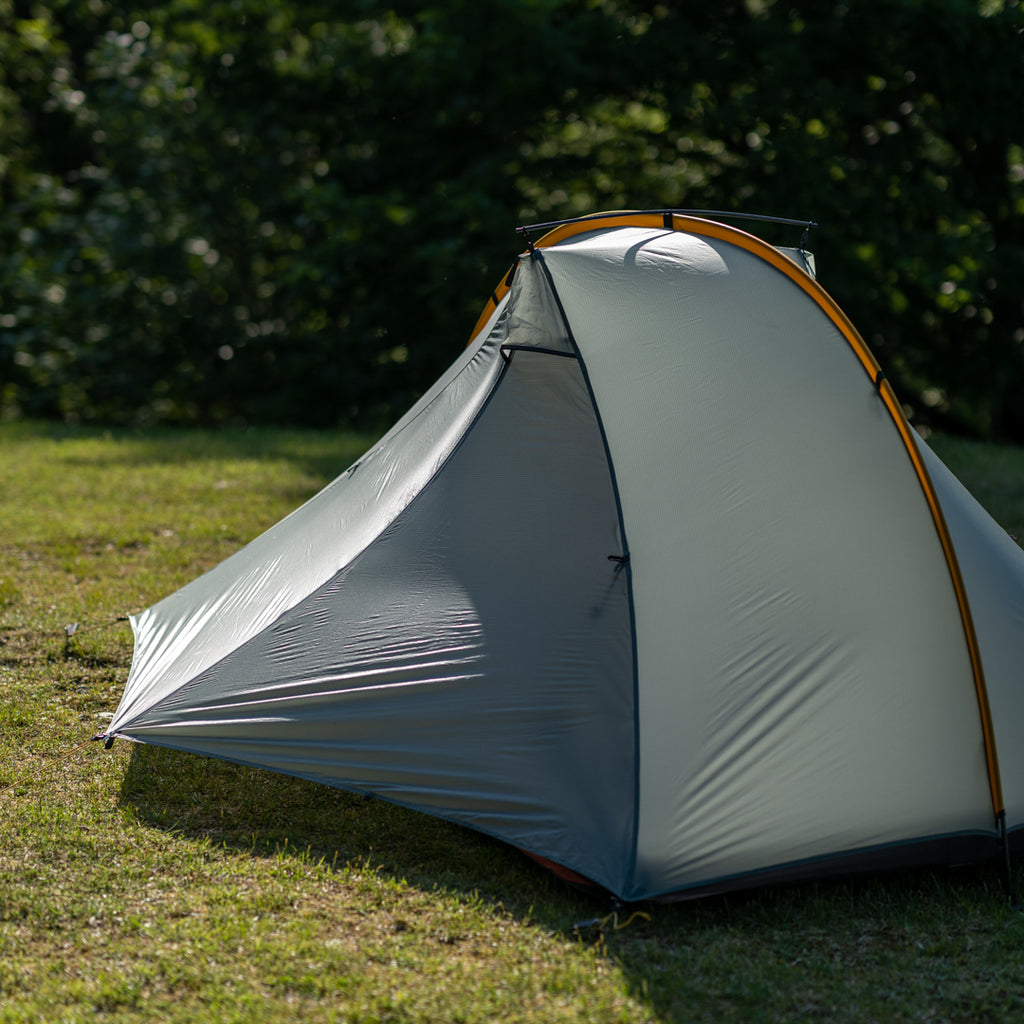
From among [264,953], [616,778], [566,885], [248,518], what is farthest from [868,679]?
[248,518]

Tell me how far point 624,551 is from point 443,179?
910 centimetres

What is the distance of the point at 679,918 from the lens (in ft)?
10.1

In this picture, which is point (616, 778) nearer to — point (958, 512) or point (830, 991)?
point (830, 991)

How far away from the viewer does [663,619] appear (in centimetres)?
324

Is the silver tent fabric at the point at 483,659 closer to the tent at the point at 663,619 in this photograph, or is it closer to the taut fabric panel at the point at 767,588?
the tent at the point at 663,619

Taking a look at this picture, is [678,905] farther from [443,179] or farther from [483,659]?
[443,179]

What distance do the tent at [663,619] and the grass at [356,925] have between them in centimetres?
16

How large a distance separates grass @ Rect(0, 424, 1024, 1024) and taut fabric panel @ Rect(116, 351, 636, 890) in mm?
228

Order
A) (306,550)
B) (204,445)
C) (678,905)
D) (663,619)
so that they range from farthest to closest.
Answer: (204,445)
(306,550)
(663,619)
(678,905)

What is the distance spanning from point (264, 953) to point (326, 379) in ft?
31.4

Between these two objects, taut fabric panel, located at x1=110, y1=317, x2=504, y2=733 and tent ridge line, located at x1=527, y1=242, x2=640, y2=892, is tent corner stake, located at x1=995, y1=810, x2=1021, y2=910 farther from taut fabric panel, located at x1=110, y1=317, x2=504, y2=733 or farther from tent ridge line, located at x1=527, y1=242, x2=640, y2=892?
taut fabric panel, located at x1=110, y1=317, x2=504, y2=733

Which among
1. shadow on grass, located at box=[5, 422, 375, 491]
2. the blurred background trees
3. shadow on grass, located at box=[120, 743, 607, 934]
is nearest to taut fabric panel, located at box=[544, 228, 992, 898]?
shadow on grass, located at box=[120, 743, 607, 934]

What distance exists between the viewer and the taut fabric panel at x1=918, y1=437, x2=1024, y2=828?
10.6 ft

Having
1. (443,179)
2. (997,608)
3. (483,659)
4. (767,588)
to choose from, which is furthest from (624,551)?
(443,179)
